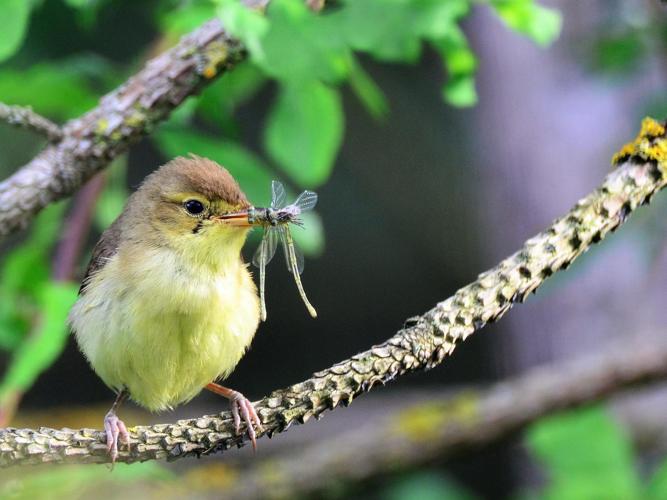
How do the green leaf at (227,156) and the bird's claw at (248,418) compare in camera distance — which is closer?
the bird's claw at (248,418)

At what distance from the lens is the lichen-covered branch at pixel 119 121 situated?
10.1 ft

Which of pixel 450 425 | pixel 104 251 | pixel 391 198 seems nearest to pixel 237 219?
pixel 104 251

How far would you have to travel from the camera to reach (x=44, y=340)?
318 centimetres

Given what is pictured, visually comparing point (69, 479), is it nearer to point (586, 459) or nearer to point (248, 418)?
point (248, 418)

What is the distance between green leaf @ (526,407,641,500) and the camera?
167 inches

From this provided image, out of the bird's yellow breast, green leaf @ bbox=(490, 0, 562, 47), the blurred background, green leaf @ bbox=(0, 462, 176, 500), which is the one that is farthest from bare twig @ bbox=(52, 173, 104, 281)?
green leaf @ bbox=(490, 0, 562, 47)

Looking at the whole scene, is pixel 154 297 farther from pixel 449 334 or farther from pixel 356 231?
pixel 356 231

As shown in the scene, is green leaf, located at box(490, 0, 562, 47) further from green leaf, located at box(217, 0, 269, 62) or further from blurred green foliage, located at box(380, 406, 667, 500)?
blurred green foliage, located at box(380, 406, 667, 500)

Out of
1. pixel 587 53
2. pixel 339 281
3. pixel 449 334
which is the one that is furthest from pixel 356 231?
pixel 449 334

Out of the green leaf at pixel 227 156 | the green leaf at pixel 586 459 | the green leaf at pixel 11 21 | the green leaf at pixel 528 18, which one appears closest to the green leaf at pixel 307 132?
the green leaf at pixel 227 156

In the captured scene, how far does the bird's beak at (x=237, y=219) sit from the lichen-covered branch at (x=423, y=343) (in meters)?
0.98

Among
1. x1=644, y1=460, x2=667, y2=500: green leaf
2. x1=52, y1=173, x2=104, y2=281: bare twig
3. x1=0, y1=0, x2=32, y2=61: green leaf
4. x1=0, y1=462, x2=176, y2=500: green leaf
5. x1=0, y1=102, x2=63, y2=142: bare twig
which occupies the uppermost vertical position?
x1=52, y1=173, x2=104, y2=281: bare twig

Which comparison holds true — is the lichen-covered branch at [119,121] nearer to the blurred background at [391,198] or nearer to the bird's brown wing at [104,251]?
the blurred background at [391,198]

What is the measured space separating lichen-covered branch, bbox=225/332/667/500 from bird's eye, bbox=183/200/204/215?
7.26 ft
